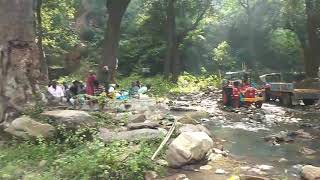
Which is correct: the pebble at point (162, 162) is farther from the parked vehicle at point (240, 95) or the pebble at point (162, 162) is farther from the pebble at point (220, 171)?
the parked vehicle at point (240, 95)

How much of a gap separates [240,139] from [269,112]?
790 centimetres

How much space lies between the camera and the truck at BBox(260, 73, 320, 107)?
2411 centimetres

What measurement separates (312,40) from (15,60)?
81.0 ft

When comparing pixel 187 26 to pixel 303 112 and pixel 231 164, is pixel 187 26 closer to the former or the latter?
pixel 303 112

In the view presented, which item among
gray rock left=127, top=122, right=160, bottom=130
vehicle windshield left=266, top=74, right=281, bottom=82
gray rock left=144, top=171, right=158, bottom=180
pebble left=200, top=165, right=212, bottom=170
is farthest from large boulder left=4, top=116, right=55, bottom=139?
vehicle windshield left=266, top=74, right=281, bottom=82

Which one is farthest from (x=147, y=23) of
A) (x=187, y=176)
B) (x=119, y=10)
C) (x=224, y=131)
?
(x=187, y=176)

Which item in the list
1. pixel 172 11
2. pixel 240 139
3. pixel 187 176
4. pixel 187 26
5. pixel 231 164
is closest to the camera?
pixel 187 176

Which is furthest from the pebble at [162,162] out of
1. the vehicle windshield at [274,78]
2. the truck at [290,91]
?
the vehicle windshield at [274,78]

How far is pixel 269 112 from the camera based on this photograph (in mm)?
21578

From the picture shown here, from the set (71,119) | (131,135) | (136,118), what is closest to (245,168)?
(131,135)

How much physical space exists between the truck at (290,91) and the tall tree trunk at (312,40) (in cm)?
456

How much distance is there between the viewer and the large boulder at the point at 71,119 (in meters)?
10.7

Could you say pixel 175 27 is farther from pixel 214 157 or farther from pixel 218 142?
pixel 214 157

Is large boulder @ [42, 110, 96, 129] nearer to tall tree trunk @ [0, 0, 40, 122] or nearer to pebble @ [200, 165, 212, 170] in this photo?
tall tree trunk @ [0, 0, 40, 122]
